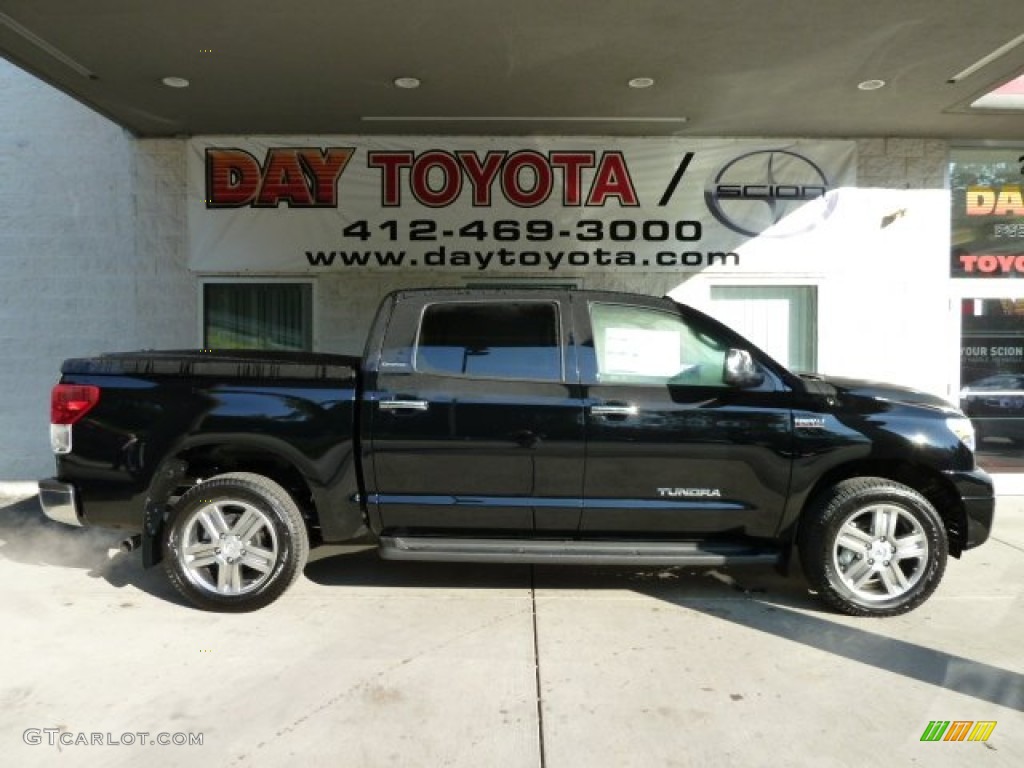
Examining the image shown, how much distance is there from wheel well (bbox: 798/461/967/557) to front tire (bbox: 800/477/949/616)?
0.11m

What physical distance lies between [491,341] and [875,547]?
2592 mm

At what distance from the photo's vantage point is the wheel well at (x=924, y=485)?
4.79 meters

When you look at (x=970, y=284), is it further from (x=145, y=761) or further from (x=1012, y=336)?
(x=145, y=761)

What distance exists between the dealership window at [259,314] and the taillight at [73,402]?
415 centimetres

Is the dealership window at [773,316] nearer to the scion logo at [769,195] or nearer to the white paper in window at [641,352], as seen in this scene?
the scion logo at [769,195]

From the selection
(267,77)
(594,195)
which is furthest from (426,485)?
(594,195)

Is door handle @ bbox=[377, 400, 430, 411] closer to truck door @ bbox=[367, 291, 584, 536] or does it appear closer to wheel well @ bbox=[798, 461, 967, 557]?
truck door @ bbox=[367, 291, 584, 536]

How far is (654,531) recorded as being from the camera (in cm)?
477

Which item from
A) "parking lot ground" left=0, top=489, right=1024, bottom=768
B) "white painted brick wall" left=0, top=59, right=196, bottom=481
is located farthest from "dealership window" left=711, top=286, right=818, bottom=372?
"white painted brick wall" left=0, top=59, right=196, bottom=481

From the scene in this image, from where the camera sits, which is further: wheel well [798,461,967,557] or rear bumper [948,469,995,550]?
wheel well [798,461,967,557]

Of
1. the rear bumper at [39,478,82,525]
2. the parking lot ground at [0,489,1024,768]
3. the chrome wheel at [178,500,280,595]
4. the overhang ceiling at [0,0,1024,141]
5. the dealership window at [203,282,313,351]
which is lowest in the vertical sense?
the parking lot ground at [0,489,1024,768]

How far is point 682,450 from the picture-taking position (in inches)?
184

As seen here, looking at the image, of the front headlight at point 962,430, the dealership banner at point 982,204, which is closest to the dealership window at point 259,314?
the front headlight at point 962,430

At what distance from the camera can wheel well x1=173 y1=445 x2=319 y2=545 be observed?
490 cm
